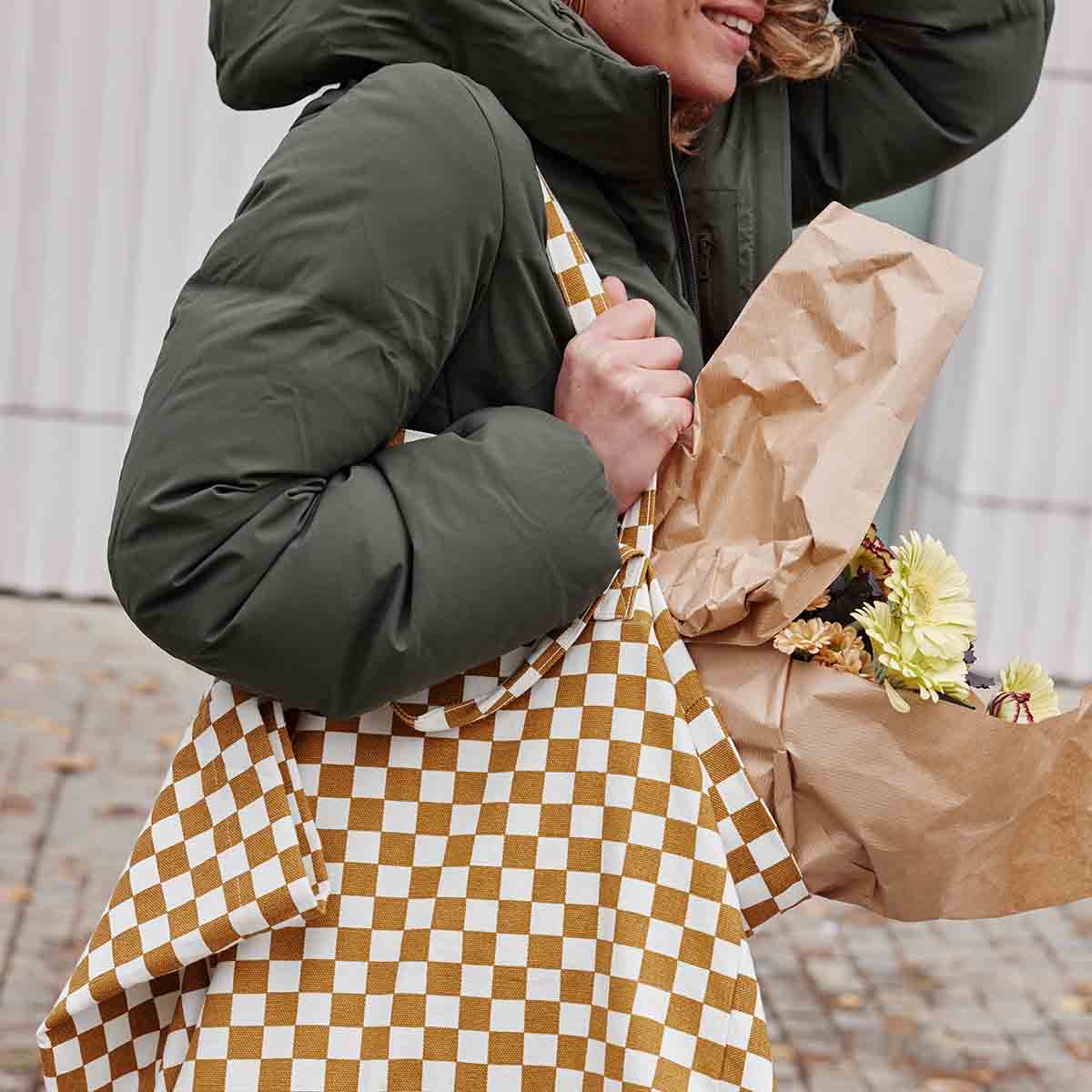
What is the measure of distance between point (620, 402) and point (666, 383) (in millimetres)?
64

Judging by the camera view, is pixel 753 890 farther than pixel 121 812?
No

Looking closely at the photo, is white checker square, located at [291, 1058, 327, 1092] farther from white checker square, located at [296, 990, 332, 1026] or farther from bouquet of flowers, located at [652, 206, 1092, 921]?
bouquet of flowers, located at [652, 206, 1092, 921]

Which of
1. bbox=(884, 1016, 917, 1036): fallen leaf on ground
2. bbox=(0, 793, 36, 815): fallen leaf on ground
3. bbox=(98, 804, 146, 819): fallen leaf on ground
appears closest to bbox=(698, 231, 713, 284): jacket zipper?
bbox=(884, 1016, 917, 1036): fallen leaf on ground

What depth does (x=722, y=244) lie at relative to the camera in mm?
1825

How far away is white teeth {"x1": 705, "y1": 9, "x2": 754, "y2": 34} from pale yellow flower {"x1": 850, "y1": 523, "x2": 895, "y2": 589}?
21.6 inches

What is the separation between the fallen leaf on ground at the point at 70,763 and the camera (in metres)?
5.43

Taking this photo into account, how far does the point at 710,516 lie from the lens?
5.13ft

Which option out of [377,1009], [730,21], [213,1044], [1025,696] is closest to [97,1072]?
[213,1044]

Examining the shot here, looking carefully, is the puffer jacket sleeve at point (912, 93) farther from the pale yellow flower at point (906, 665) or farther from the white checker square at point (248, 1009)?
the white checker square at point (248, 1009)

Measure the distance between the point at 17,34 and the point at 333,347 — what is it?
226 inches

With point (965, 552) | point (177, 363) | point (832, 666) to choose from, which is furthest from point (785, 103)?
point (965, 552)

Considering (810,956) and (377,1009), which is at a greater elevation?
(377,1009)

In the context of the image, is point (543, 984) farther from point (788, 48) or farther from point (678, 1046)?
point (788, 48)

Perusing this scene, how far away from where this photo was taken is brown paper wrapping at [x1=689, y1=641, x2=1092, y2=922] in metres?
1.49
